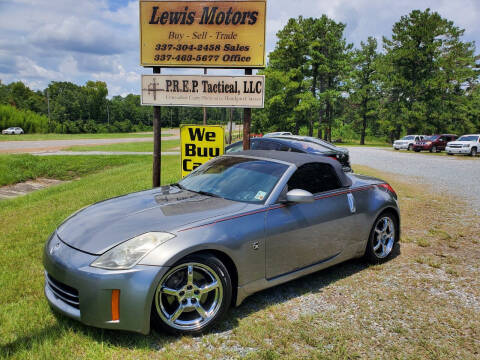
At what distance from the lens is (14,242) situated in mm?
4961

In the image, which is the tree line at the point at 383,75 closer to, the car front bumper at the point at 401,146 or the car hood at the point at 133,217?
the car front bumper at the point at 401,146

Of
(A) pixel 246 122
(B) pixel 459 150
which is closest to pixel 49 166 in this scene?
(A) pixel 246 122

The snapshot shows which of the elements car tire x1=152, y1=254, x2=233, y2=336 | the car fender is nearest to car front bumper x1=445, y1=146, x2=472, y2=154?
the car fender

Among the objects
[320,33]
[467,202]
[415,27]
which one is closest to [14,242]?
[467,202]

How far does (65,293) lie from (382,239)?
3.72 meters

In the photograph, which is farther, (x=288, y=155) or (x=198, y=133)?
(x=198, y=133)

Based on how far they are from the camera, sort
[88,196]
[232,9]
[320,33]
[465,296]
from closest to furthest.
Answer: [465,296]
[232,9]
[88,196]
[320,33]

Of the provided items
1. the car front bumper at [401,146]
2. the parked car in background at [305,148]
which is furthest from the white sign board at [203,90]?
the car front bumper at [401,146]

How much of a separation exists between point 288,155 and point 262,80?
283cm

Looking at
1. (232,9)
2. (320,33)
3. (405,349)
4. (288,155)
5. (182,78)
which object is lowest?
(405,349)

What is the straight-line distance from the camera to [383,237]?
4520 millimetres

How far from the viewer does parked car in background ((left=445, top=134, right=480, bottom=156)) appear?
25781 millimetres

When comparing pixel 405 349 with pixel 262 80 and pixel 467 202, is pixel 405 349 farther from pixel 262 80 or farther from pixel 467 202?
pixel 467 202

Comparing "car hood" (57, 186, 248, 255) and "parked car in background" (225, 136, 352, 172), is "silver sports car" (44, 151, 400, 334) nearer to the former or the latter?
"car hood" (57, 186, 248, 255)
